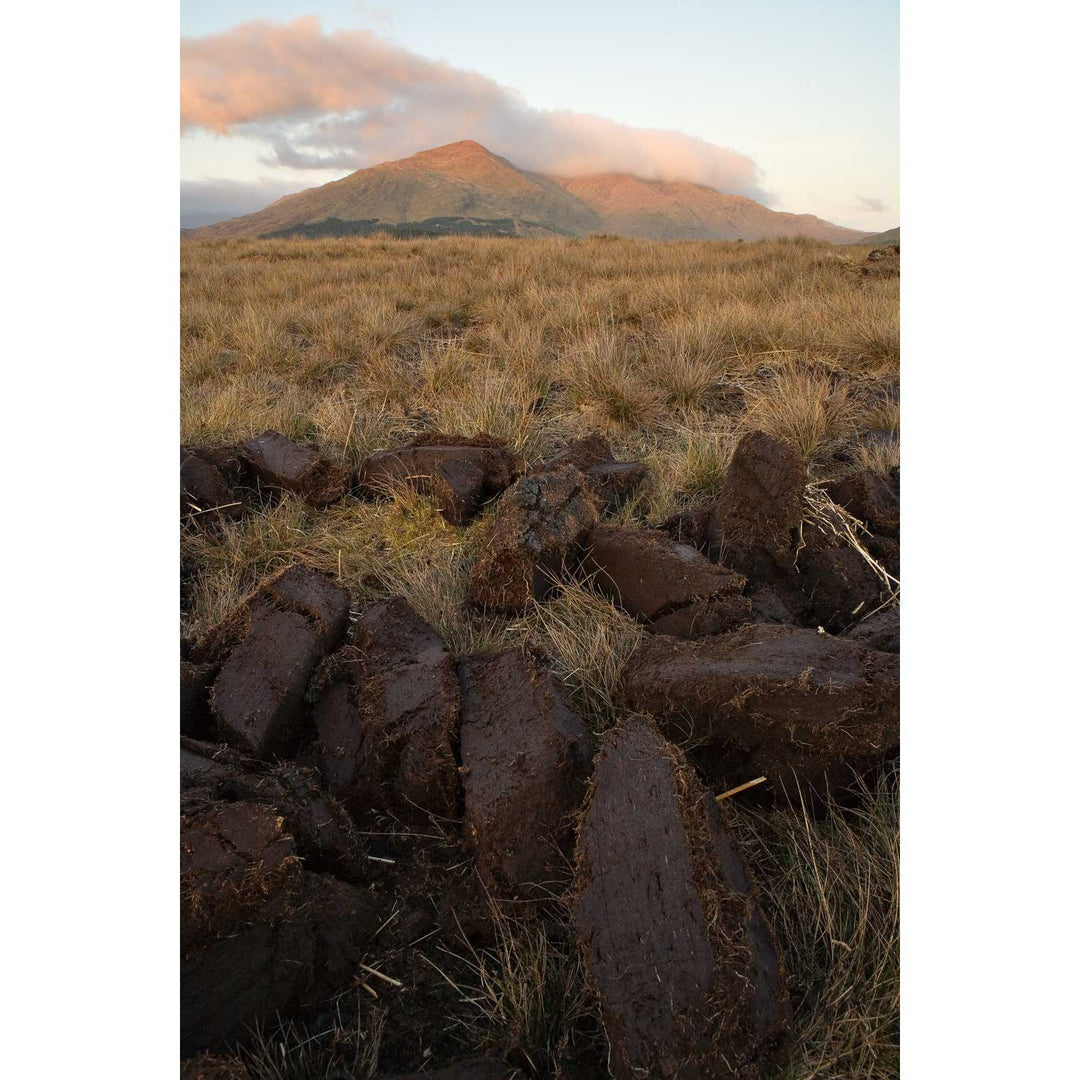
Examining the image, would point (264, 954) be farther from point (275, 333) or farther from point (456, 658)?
point (275, 333)

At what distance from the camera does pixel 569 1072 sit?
142 centimetres

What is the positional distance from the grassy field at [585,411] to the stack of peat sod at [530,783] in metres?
0.13

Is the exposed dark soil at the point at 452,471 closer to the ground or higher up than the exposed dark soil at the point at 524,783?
higher up

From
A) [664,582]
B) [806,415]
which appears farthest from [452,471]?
[806,415]

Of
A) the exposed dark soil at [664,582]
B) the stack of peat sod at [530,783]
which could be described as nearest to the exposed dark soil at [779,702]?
the stack of peat sod at [530,783]

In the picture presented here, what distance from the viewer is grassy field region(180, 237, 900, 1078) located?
169cm

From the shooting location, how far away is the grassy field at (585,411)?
1.69 metres

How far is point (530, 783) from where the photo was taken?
69.4 inches

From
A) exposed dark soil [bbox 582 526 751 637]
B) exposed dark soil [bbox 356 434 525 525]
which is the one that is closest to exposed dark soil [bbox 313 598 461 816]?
exposed dark soil [bbox 582 526 751 637]

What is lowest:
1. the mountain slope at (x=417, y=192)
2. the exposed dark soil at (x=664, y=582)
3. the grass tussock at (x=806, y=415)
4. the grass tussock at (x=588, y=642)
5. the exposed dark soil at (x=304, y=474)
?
the grass tussock at (x=588, y=642)

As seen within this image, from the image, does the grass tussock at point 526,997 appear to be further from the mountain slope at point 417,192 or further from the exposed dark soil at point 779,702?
the mountain slope at point 417,192

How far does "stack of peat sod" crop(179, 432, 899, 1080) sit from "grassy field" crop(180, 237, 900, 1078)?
0.13 meters

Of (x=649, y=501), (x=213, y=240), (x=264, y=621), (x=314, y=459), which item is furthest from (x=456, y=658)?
(x=213, y=240)

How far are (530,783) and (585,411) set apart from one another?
11.7 ft
